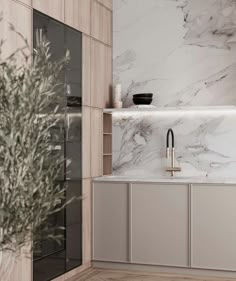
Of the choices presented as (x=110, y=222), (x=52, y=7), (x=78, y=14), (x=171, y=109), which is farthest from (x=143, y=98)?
(x=52, y=7)

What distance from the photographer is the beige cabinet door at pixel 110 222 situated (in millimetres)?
5590

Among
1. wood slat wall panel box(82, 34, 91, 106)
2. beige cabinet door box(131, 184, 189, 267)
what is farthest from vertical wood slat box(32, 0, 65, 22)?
beige cabinet door box(131, 184, 189, 267)

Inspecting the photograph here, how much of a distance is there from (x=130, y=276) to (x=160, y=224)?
0.59 metres

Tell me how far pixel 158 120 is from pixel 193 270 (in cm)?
167

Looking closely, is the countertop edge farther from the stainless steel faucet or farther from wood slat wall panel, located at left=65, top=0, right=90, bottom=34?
wood slat wall panel, located at left=65, top=0, right=90, bottom=34

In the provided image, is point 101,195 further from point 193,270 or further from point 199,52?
point 199,52

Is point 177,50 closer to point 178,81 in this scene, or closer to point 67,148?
point 178,81

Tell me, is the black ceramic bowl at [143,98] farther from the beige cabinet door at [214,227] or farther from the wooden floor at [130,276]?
the wooden floor at [130,276]

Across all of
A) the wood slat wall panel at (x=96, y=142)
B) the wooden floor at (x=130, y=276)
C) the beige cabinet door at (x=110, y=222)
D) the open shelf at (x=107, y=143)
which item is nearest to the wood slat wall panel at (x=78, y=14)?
the wood slat wall panel at (x=96, y=142)

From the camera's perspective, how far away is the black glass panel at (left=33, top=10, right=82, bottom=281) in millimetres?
4691

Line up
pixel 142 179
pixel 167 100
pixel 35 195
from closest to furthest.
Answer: pixel 35 195 → pixel 142 179 → pixel 167 100

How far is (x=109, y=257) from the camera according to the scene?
5.64 m

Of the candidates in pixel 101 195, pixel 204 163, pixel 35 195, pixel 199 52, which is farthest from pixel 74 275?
pixel 35 195

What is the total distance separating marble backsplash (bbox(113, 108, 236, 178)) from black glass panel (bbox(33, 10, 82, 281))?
886 millimetres
